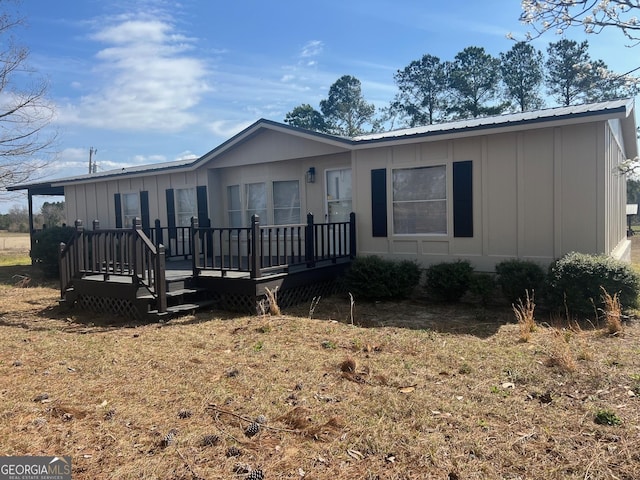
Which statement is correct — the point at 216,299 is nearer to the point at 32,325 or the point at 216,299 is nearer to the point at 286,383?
the point at 32,325

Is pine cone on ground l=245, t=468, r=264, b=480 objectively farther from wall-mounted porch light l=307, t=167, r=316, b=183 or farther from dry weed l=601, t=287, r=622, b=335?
wall-mounted porch light l=307, t=167, r=316, b=183

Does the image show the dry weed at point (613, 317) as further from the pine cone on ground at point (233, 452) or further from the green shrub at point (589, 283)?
the pine cone on ground at point (233, 452)

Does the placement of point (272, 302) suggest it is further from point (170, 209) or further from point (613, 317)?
point (170, 209)

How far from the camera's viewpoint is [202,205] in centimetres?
1179

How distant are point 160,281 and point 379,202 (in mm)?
4413

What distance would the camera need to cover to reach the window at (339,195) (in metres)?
9.87

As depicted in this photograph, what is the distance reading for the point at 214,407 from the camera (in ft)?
11.6

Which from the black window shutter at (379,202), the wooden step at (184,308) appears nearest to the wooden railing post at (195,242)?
the wooden step at (184,308)

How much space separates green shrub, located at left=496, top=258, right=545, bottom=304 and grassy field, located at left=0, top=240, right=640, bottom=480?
81 centimetres

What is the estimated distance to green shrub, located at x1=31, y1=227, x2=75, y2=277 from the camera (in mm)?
12273

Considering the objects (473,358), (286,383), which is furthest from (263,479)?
(473,358)

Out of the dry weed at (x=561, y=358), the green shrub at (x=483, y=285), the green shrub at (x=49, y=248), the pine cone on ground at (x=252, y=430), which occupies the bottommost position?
the pine cone on ground at (x=252, y=430)

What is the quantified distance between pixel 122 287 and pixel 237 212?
506 cm

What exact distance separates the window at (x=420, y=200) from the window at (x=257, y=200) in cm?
366
